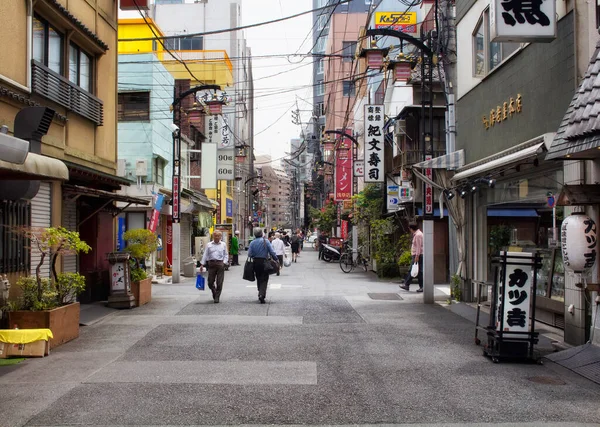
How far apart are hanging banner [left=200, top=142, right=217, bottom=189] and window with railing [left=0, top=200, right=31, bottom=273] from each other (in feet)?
60.4

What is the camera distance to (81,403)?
6195mm

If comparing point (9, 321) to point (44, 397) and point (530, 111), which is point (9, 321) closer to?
point (44, 397)

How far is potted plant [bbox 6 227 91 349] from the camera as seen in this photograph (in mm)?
8914

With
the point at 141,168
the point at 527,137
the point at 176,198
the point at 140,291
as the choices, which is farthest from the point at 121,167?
the point at 527,137

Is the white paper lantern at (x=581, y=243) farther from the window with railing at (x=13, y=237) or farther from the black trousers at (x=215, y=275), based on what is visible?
the black trousers at (x=215, y=275)

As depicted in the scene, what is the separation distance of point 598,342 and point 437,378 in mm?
2679

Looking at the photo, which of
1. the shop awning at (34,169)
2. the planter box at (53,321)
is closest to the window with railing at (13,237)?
the planter box at (53,321)

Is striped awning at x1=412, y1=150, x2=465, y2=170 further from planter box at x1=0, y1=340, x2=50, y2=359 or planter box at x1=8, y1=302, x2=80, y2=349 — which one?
planter box at x1=0, y1=340, x2=50, y2=359

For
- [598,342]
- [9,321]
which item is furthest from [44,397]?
[598,342]

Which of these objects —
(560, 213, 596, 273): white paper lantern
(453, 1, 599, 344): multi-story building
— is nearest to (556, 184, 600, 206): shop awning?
(453, 1, 599, 344): multi-story building

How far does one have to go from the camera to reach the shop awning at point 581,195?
8.06m

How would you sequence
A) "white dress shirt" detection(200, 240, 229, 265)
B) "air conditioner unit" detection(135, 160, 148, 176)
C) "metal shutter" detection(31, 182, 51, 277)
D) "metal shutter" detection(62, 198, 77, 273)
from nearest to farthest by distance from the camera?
"metal shutter" detection(31, 182, 51, 277) < "metal shutter" detection(62, 198, 77, 273) < "white dress shirt" detection(200, 240, 229, 265) < "air conditioner unit" detection(135, 160, 148, 176)

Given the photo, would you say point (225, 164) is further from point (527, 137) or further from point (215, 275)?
point (527, 137)

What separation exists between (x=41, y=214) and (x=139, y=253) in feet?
10.3
